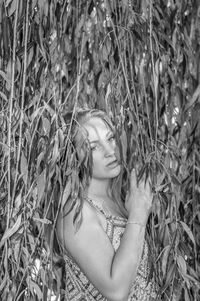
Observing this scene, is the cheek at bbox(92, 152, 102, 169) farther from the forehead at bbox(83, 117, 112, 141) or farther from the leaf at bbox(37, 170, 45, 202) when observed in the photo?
the leaf at bbox(37, 170, 45, 202)

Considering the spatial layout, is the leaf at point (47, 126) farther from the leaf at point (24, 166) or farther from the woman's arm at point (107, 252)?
the woman's arm at point (107, 252)

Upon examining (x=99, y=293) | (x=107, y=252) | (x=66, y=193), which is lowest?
(x=99, y=293)

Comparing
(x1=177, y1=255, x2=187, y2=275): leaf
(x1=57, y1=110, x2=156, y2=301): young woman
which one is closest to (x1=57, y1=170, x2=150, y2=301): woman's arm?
(x1=57, y1=110, x2=156, y2=301): young woman

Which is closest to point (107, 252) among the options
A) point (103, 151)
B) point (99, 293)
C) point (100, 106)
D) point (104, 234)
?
point (104, 234)

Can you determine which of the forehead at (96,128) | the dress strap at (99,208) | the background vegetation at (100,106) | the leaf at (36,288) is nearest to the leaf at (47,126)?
the background vegetation at (100,106)

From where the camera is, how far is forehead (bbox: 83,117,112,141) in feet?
6.75

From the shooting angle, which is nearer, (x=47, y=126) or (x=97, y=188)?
(x=47, y=126)

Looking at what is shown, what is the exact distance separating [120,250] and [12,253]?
0.82 ft

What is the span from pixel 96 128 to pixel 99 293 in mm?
388

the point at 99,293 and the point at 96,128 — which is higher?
the point at 96,128

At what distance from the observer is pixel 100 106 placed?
2.14 m

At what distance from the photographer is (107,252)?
1961 millimetres

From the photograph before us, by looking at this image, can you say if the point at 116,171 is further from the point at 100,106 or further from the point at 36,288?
the point at 36,288

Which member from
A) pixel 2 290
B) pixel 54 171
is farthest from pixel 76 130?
pixel 2 290
